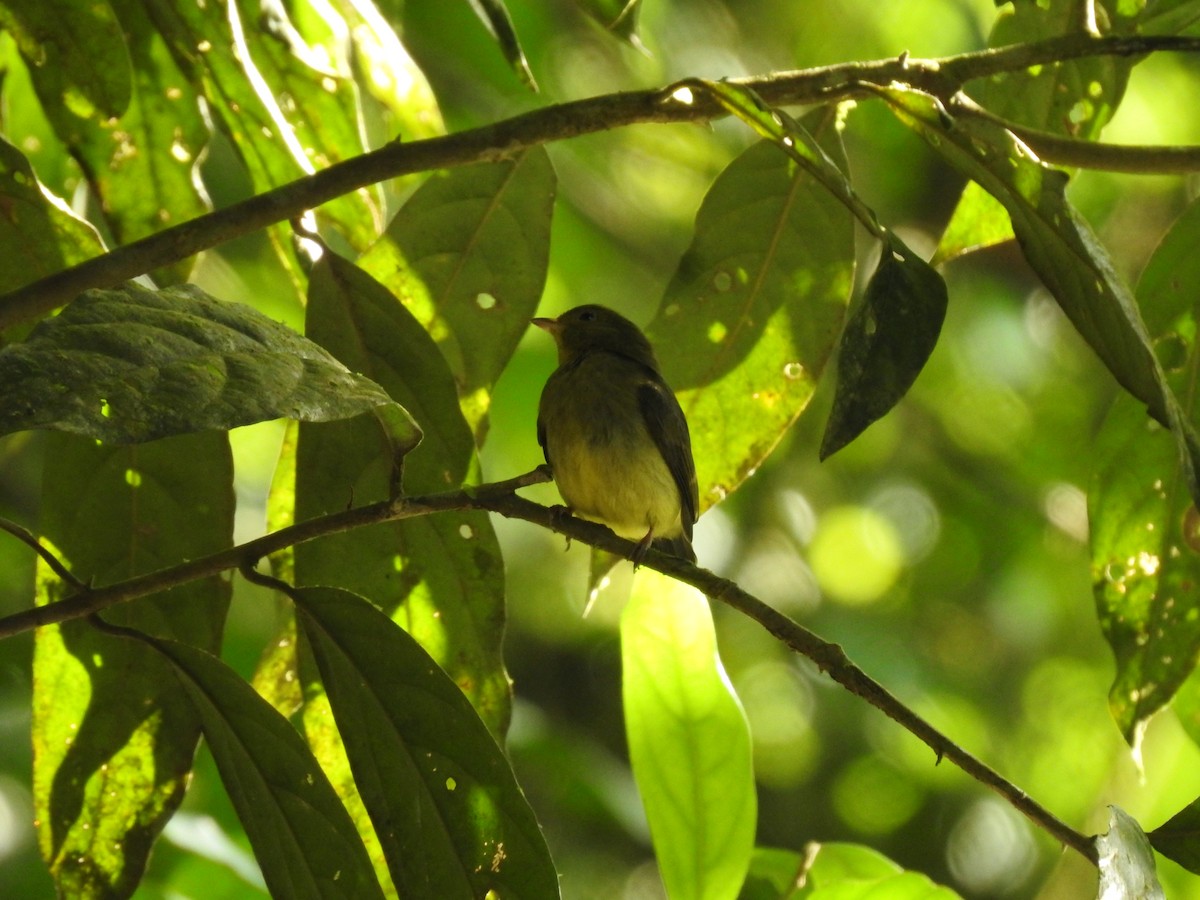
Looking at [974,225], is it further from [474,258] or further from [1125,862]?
[1125,862]

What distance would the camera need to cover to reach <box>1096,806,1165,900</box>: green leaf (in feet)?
5.52

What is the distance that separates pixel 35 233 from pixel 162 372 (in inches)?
47.9

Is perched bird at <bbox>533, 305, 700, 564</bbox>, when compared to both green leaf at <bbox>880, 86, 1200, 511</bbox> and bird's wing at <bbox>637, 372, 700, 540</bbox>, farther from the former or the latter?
green leaf at <bbox>880, 86, 1200, 511</bbox>

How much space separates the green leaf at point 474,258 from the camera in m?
2.64

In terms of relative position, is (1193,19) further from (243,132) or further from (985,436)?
(985,436)

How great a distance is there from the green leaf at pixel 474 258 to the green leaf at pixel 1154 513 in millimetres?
1094

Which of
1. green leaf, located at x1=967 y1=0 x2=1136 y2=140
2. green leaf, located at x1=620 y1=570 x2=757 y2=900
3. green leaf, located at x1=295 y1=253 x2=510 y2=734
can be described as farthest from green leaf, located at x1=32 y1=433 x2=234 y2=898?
green leaf, located at x1=967 y1=0 x2=1136 y2=140

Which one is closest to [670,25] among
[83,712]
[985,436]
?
[985,436]

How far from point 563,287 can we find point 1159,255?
3.92 meters

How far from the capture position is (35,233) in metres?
2.35

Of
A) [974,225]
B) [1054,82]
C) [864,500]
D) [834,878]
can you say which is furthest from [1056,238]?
[864,500]

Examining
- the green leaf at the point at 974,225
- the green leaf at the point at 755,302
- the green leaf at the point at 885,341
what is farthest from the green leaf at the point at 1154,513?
the green leaf at the point at 885,341

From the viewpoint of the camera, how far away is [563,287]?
6297 mm

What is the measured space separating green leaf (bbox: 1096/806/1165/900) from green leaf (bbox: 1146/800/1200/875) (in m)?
0.11
